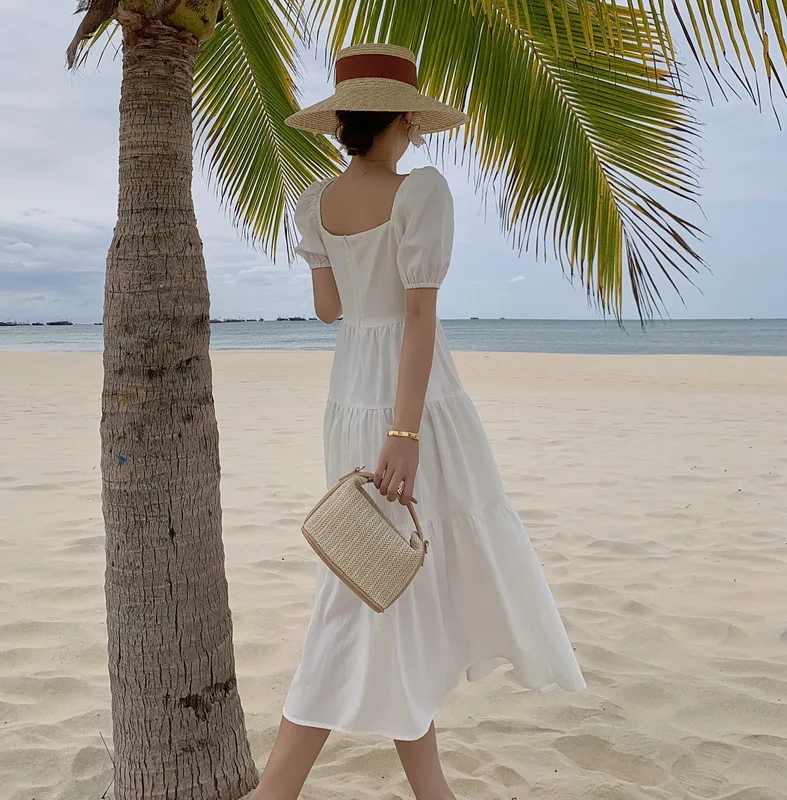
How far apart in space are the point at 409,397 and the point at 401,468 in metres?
0.16

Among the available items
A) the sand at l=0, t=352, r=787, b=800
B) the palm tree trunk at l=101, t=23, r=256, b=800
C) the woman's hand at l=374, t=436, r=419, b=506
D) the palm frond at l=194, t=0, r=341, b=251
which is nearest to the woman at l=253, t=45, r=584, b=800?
the woman's hand at l=374, t=436, r=419, b=506

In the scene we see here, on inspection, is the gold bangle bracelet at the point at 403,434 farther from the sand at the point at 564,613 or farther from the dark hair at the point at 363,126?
the sand at the point at 564,613

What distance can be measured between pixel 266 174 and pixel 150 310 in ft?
7.21

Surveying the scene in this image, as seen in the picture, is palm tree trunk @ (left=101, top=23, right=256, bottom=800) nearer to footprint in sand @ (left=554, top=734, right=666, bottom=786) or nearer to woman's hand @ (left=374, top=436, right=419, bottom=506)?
woman's hand @ (left=374, top=436, right=419, bottom=506)

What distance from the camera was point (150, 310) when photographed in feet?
6.41

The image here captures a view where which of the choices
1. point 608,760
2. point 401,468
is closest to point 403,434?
point 401,468

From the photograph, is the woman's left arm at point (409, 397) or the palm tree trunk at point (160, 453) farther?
the palm tree trunk at point (160, 453)

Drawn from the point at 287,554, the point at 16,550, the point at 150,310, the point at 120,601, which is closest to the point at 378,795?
the point at 120,601

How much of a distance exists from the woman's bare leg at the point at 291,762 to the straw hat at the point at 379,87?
144cm

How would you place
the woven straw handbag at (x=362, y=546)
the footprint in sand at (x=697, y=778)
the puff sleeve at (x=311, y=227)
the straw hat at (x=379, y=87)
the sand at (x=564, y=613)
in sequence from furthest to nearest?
the sand at (x=564, y=613)
the footprint in sand at (x=697, y=778)
the puff sleeve at (x=311, y=227)
the straw hat at (x=379, y=87)
the woven straw handbag at (x=362, y=546)

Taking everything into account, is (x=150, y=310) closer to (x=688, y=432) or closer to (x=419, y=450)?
(x=419, y=450)

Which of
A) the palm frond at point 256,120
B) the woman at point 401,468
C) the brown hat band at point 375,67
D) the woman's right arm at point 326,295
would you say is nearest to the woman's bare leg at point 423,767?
the woman at point 401,468

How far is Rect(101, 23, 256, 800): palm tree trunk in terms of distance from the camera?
Result: 196 cm

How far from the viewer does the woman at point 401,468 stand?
1.84 meters
